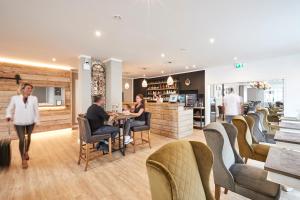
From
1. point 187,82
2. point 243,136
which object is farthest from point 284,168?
point 187,82

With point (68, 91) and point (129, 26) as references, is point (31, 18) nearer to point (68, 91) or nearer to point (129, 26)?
point (129, 26)

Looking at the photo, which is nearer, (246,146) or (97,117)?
(246,146)

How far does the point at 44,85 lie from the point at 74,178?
4.80 m

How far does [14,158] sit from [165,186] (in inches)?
168

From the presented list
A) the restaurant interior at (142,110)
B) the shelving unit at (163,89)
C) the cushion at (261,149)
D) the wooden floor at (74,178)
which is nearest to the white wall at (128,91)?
the shelving unit at (163,89)

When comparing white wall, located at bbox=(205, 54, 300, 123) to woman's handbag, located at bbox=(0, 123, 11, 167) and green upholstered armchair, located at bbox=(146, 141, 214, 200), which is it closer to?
green upholstered armchair, located at bbox=(146, 141, 214, 200)

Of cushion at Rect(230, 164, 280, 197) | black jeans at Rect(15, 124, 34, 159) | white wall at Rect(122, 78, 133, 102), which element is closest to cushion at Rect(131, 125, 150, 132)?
black jeans at Rect(15, 124, 34, 159)

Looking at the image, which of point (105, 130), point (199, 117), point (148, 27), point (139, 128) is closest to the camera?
point (148, 27)

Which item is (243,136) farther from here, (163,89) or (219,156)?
(163,89)

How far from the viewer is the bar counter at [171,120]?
17.4 feet

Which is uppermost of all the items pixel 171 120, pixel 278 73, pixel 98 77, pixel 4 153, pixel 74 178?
pixel 278 73

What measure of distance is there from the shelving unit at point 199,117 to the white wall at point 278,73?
152 cm

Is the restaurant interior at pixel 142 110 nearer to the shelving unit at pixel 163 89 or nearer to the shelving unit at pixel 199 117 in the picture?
the shelving unit at pixel 199 117

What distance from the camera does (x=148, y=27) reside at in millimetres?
2967
